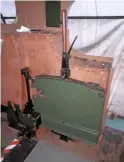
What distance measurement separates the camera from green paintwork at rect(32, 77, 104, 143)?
1.25 metres

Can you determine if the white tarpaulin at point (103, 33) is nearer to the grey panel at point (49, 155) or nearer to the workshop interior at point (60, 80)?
the workshop interior at point (60, 80)

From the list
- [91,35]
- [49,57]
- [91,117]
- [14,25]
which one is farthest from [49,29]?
[91,117]

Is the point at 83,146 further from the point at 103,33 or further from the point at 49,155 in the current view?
the point at 103,33

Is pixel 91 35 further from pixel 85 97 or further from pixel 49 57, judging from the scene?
pixel 85 97

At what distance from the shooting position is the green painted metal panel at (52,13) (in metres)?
1.42

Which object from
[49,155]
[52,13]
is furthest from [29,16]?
[49,155]

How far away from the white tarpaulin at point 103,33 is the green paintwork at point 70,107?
0.65 m

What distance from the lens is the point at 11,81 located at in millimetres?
1643

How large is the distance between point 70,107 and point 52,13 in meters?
0.87

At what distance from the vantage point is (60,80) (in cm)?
129

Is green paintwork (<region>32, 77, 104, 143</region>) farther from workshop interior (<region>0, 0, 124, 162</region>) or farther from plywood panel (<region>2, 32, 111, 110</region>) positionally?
plywood panel (<region>2, 32, 111, 110</region>)

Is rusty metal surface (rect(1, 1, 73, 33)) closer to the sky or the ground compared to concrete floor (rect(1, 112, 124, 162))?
closer to the sky

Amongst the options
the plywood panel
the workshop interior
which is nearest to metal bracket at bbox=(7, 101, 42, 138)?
the workshop interior

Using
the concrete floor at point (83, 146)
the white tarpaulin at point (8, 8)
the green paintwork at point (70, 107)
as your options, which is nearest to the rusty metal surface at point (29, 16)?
the white tarpaulin at point (8, 8)
